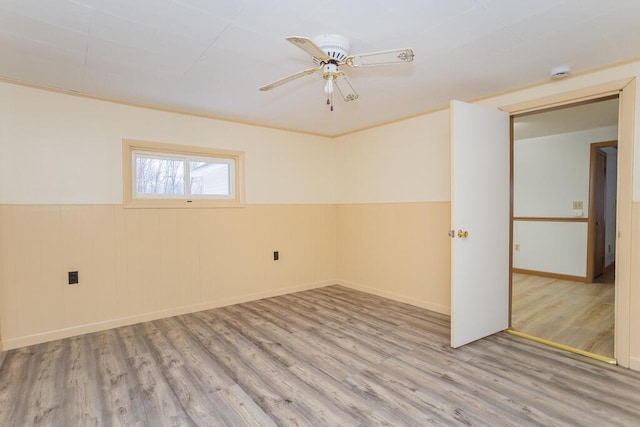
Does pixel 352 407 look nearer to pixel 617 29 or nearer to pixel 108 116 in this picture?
pixel 617 29

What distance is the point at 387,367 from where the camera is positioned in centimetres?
240

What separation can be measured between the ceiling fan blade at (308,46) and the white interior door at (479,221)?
1.28m

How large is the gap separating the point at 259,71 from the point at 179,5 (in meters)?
0.88

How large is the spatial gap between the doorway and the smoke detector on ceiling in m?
1.31

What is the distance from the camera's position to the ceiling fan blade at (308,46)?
1.62 metres

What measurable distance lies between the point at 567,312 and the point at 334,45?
3.67 metres

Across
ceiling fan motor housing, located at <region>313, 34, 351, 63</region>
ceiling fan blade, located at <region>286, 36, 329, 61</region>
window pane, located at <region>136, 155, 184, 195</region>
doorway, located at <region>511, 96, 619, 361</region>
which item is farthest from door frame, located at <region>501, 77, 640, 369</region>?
window pane, located at <region>136, 155, 184, 195</region>

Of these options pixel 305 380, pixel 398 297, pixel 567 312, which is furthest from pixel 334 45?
pixel 567 312

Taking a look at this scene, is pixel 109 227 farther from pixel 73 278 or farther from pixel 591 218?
pixel 591 218

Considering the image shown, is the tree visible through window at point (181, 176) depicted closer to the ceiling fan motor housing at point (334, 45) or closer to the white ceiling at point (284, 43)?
the white ceiling at point (284, 43)

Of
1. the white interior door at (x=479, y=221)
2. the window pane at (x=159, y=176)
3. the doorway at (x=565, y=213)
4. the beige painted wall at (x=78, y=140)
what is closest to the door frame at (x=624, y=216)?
the white interior door at (x=479, y=221)

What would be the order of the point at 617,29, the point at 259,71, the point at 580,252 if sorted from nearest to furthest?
the point at 617,29
the point at 259,71
the point at 580,252

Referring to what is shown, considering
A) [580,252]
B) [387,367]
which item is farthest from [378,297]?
[580,252]

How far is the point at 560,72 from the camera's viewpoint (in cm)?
254
